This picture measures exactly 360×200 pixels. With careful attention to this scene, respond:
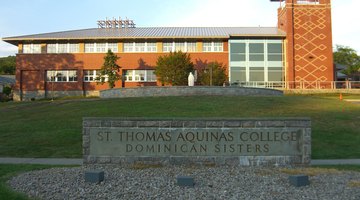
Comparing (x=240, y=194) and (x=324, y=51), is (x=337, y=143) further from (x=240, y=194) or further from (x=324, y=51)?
(x=324, y=51)

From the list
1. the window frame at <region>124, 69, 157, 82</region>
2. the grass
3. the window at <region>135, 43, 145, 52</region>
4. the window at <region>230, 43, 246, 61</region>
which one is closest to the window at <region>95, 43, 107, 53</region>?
the window frame at <region>124, 69, 157, 82</region>

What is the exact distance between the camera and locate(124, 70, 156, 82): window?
4834cm

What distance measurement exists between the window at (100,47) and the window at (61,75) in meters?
3.66

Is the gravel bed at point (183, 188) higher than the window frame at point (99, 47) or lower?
lower

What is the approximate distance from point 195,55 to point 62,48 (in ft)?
60.0

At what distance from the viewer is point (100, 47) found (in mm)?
49062

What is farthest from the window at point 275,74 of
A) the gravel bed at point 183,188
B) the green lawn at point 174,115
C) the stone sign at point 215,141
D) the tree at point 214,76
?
the gravel bed at point 183,188

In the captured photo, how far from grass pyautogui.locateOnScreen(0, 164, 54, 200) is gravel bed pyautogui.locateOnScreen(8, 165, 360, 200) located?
0.18 metres

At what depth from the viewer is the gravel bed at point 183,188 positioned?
666cm

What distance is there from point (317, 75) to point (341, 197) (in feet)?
145

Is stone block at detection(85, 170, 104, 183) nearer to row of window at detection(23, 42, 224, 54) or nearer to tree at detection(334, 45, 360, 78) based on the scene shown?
row of window at detection(23, 42, 224, 54)

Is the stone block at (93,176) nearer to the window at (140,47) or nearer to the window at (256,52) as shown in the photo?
the window at (140,47)

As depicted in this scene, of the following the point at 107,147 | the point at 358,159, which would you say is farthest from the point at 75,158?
the point at 358,159

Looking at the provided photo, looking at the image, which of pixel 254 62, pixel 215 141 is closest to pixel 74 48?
pixel 254 62
